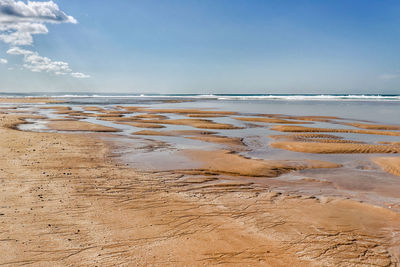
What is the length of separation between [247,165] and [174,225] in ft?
19.6

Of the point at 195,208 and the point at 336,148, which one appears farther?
the point at 336,148

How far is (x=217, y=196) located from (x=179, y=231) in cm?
234

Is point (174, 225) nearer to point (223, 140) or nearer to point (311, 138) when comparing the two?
point (223, 140)

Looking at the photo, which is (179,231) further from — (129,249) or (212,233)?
(129,249)

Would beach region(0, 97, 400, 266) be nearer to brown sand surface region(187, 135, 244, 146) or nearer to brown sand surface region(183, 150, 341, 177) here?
brown sand surface region(183, 150, 341, 177)

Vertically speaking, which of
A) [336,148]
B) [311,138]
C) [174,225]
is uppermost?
[311,138]

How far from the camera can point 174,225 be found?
611 cm

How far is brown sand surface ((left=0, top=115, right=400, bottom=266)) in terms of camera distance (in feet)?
16.2

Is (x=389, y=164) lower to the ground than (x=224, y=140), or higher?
lower

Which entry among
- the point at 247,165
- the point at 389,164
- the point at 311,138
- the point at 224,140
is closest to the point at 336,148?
the point at 389,164

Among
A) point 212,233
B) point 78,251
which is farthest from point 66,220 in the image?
point 212,233

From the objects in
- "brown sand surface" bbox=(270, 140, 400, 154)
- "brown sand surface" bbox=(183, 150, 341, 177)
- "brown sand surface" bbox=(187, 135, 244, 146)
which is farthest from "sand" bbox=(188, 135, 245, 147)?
"brown sand surface" bbox=(183, 150, 341, 177)

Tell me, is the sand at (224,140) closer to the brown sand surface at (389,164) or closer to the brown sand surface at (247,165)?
the brown sand surface at (247,165)

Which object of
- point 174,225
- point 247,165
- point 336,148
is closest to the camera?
point 174,225
